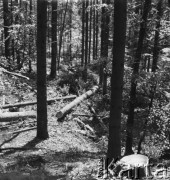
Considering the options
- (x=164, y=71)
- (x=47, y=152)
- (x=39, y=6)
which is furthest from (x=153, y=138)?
(x=39, y=6)

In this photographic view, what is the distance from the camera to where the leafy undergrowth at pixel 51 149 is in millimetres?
8684

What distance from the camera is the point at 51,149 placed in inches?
472

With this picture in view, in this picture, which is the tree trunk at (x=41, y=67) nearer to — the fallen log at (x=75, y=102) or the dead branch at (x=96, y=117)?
the fallen log at (x=75, y=102)

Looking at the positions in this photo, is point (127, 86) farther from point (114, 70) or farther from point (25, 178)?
point (25, 178)

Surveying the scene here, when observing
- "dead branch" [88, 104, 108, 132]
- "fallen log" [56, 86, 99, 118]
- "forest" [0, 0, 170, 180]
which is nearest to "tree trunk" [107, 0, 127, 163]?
"forest" [0, 0, 170, 180]

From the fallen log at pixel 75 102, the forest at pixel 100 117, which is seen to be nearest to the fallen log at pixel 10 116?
the forest at pixel 100 117

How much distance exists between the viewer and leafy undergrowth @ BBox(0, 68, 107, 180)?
342 inches

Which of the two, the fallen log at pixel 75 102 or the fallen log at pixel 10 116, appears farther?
the fallen log at pixel 75 102

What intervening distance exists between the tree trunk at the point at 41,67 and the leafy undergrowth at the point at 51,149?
2.26ft

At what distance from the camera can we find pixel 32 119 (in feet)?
48.6

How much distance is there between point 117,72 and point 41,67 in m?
4.11

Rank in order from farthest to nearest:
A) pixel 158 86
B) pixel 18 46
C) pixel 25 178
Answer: pixel 18 46 → pixel 158 86 → pixel 25 178

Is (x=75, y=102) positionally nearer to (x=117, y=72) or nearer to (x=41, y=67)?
(x=41, y=67)

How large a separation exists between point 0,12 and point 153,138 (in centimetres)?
2846
